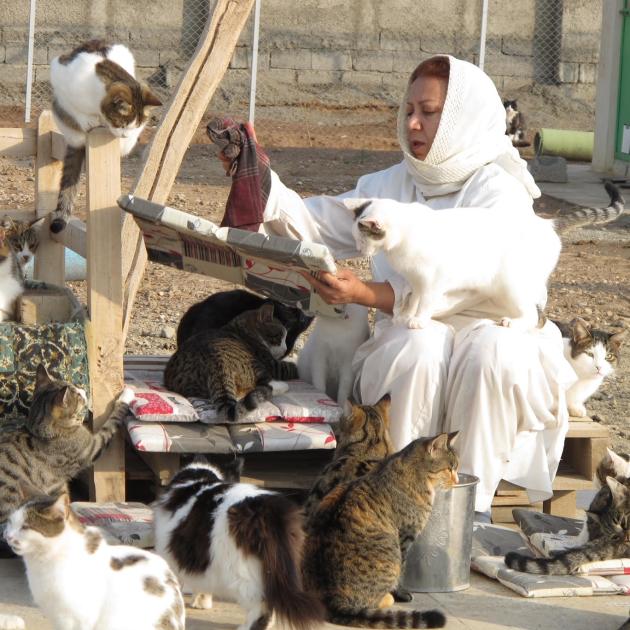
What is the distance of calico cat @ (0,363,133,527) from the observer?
3977 millimetres

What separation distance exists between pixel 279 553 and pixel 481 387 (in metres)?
1.24

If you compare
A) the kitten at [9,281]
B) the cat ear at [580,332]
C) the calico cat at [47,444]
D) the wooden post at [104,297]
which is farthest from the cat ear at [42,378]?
the cat ear at [580,332]

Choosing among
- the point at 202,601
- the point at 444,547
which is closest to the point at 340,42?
the point at 444,547

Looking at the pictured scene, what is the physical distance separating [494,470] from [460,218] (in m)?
0.90

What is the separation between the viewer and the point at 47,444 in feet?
13.3

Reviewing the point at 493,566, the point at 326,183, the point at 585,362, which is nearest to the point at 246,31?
the point at 326,183

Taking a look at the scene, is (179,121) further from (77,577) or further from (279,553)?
(77,577)

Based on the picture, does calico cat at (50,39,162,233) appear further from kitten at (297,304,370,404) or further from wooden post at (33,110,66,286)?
kitten at (297,304,370,404)

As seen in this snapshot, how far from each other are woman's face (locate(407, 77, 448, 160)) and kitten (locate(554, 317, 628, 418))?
1.13 m

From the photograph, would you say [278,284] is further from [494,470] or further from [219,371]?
[494,470]

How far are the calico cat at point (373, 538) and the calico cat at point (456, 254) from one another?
0.84 m

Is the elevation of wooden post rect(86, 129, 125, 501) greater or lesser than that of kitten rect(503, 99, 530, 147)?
lesser

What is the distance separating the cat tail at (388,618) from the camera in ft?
11.2

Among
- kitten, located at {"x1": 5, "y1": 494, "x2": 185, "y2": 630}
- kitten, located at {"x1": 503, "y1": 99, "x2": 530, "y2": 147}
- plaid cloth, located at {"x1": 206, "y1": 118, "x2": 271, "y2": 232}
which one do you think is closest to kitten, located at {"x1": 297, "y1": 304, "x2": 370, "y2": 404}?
plaid cloth, located at {"x1": 206, "y1": 118, "x2": 271, "y2": 232}
